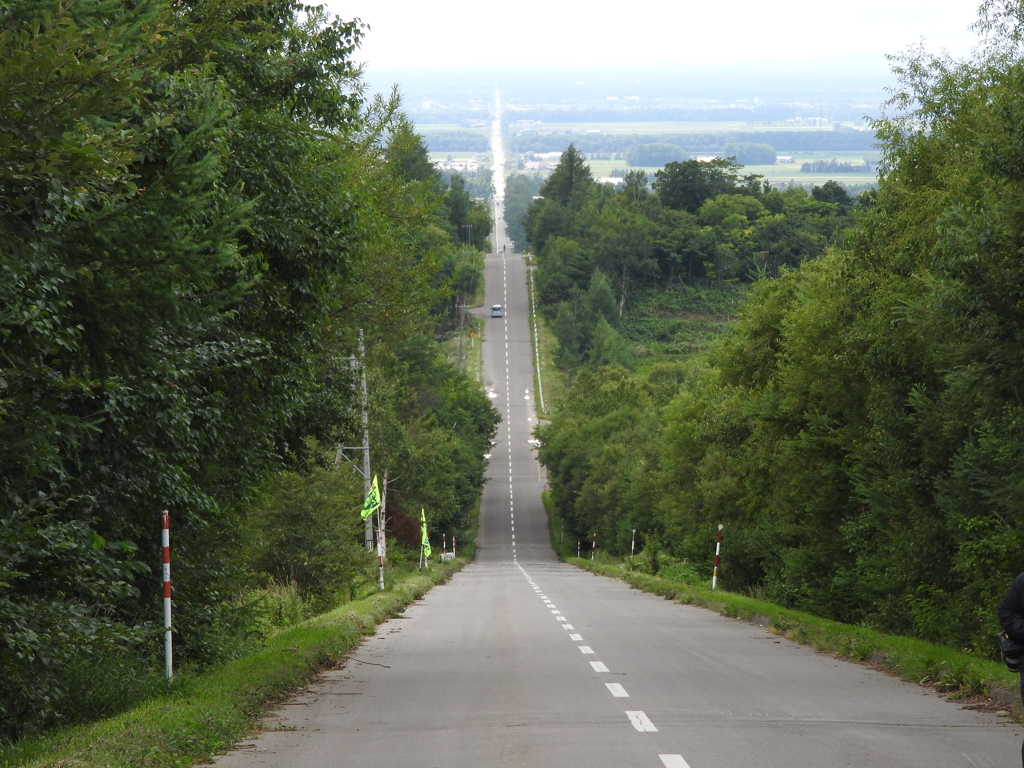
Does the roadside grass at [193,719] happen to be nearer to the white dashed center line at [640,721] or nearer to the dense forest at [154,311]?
the dense forest at [154,311]

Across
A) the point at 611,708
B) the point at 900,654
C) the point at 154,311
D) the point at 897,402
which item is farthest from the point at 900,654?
the point at 154,311

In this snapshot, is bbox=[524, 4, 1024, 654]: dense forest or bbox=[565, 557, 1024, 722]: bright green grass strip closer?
bbox=[565, 557, 1024, 722]: bright green grass strip

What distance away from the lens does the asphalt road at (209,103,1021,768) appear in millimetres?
7879

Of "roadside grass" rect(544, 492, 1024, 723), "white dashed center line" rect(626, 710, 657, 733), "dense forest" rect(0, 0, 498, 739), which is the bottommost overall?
"roadside grass" rect(544, 492, 1024, 723)

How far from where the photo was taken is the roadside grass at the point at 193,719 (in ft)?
23.6

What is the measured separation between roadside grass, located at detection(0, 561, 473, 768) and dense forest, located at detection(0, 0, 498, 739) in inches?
21.7

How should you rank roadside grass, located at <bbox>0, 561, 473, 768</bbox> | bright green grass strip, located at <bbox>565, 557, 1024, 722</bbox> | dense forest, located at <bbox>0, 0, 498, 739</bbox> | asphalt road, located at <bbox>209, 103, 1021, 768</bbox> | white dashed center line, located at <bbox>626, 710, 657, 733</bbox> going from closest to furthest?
roadside grass, located at <bbox>0, 561, 473, 768</bbox>, dense forest, located at <bbox>0, 0, 498, 739</bbox>, asphalt road, located at <bbox>209, 103, 1021, 768</bbox>, white dashed center line, located at <bbox>626, 710, 657, 733</bbox>, bright green grass strip, located at <bbox>565, 557, 1024, 722</bbox>

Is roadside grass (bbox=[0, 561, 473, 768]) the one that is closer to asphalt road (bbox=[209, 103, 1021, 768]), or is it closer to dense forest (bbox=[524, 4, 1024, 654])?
asphalt road (bbox=[209, 103, 1021, 768])

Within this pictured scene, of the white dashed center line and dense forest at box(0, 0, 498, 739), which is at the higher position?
dense forest at box(0, 0, 498, 739)

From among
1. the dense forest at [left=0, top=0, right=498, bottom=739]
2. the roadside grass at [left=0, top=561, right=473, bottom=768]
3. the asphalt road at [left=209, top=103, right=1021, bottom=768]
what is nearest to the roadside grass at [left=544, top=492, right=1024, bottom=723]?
the asphalt road at [left=209, top=103, right=1021, bottom=768]

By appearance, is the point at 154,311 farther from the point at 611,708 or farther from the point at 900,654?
the point at 900,654

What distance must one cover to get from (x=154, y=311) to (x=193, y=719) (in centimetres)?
311

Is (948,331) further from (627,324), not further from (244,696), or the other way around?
(627,324)

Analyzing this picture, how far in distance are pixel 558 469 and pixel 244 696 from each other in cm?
7886
